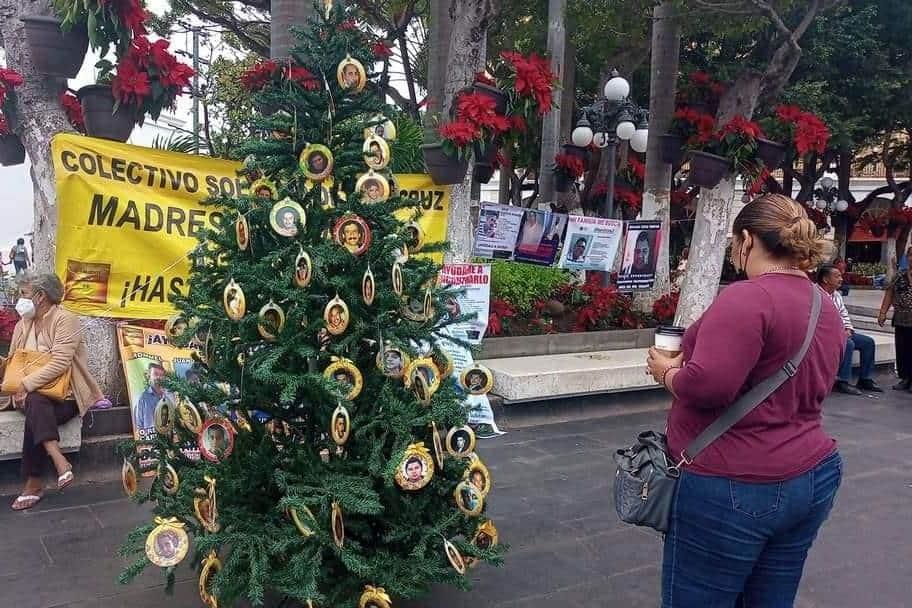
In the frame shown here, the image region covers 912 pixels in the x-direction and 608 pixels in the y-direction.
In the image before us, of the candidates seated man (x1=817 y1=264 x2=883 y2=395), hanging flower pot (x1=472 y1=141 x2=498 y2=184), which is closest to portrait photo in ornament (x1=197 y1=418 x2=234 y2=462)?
hanging flower pot (x1=472 y1=141 x2=498 y2=184)

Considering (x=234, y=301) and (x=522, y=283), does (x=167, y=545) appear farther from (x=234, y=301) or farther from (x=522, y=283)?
(x=522, y=283)

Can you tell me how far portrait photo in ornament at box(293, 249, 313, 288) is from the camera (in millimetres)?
2998

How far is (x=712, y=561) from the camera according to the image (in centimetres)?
233

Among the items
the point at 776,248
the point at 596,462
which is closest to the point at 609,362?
the point at 596,462

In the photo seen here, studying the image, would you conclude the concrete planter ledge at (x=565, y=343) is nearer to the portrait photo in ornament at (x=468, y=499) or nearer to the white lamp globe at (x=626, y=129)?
the white lamp globe at (x=626, y=129)

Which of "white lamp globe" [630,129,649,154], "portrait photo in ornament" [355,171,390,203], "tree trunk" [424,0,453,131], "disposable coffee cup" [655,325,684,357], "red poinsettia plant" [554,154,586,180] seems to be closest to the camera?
"disposable coffee cup" [655,325,684,357]

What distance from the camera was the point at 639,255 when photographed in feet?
30.7

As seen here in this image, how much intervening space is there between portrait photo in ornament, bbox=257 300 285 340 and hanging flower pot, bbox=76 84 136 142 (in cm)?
329

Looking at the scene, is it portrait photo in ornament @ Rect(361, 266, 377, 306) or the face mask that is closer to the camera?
portrait photo in ornament @ Rect(361, 266, 377, 306)

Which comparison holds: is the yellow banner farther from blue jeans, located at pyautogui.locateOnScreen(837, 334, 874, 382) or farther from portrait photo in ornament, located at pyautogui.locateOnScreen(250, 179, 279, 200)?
blue jeans, located at pyautogui.locateOnScreen(837, 334, 874, 382)

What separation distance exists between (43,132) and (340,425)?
13.4ft

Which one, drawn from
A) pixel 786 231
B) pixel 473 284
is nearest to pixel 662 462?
pixel 786 231

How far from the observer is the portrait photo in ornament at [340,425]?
118 inches

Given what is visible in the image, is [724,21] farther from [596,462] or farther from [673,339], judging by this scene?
[673,339]
